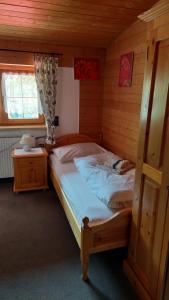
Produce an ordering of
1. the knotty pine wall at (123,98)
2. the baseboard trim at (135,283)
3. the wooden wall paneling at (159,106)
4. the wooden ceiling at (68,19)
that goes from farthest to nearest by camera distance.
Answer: the knotty pine wall at (123,98), the wooden ceiling at (68,19), the baseboard trim at (135,283), the wooden wall paneling at (159,106)

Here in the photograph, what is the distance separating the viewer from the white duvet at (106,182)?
1901mm

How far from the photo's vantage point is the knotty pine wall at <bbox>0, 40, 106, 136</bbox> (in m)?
3.15

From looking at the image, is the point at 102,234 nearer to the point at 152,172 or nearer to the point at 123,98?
the point at 152,172

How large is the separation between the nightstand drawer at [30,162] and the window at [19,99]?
791mm

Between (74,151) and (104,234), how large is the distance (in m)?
1.60

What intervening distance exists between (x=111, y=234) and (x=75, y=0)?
217 centimetres

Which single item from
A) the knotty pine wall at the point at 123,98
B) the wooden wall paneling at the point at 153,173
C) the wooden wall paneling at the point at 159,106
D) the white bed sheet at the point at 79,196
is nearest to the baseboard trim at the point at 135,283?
the wooden wall paneling at the point at 153,173

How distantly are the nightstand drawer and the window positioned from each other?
31.2 inches

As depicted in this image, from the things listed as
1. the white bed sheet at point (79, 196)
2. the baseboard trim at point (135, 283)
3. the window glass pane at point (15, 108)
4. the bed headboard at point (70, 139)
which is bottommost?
the baseboard trim at point (135, 283)

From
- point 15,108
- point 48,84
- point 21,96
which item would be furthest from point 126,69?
point 15,108

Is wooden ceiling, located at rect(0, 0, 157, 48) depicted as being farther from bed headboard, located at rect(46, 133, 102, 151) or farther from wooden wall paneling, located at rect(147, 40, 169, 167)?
bed headboard, located at rect(46, 133, 102, 151)

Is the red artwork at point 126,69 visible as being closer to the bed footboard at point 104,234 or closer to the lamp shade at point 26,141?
the lamp shade at point 26,141

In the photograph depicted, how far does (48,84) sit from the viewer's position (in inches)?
129

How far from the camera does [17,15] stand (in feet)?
7.78
